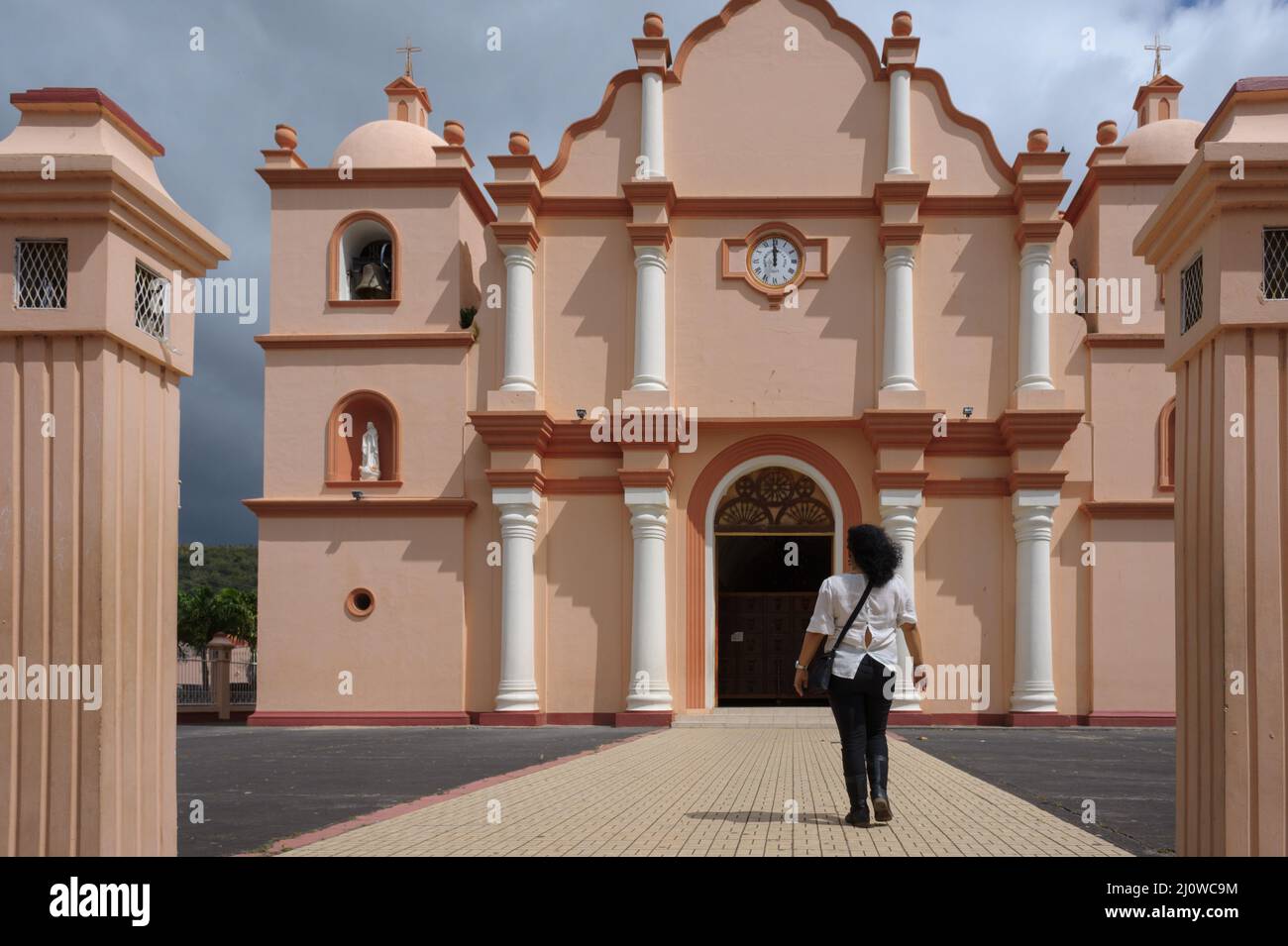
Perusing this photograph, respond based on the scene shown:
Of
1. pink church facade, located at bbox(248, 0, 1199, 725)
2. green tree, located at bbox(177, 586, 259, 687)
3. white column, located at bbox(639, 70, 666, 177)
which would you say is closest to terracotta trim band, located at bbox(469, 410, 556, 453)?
pink church facade, located at bbox(248, 0, 1199, 725)

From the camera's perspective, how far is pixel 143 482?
5465 mm

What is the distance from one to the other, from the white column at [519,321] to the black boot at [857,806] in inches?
564

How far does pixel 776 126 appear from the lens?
22641mm

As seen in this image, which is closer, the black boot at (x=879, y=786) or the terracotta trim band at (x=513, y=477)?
the black boot at (x=879, y=786)

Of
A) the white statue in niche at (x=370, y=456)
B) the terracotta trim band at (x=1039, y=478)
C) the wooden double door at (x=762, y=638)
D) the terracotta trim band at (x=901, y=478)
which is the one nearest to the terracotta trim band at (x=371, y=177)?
the white statue in niche at (x=370, y=456)

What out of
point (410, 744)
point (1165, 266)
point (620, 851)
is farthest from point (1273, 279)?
point (410, 744)

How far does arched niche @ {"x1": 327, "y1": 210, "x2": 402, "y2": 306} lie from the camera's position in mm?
22641

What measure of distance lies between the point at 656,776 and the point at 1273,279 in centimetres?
760

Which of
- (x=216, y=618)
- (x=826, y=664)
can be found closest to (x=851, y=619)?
(x=826, y=664)

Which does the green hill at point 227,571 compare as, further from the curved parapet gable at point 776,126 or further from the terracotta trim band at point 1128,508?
the terracotta trim band at point 1128,508

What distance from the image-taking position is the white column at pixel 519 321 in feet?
72.2

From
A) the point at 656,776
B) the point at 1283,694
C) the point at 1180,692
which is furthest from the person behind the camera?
the point at 656,776

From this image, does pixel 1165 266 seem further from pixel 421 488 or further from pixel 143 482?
pixel 421 488

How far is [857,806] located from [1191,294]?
12.5ft
